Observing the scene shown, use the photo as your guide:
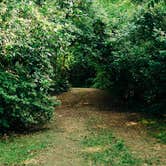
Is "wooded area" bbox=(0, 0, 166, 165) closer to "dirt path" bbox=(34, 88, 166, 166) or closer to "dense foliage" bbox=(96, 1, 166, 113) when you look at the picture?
"dense foliage" bbox=(96, 1, 166, 113)

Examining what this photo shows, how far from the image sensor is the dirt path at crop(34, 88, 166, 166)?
9.18 meters

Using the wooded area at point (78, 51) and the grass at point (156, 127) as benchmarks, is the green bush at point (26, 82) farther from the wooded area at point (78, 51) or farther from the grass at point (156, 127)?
the grass at point (156, 127)

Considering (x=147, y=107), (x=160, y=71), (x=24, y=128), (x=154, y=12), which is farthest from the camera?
(x=147, y=107)

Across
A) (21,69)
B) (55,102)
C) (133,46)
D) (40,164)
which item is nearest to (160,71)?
(133,46)

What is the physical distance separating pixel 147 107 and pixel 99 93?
15.4ft

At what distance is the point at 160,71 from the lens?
43.7ft

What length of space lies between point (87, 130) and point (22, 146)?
2.44m

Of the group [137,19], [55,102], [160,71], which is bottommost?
[55,102]

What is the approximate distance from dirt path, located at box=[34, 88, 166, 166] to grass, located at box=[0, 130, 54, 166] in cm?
29

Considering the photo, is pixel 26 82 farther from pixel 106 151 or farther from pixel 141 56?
pixel 141 56

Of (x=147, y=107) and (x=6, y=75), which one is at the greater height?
(x=6, y=75)

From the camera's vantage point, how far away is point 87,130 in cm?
1212

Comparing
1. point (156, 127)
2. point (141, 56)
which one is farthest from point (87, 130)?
point (141, 56)

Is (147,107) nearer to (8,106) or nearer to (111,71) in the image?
(111,71)
